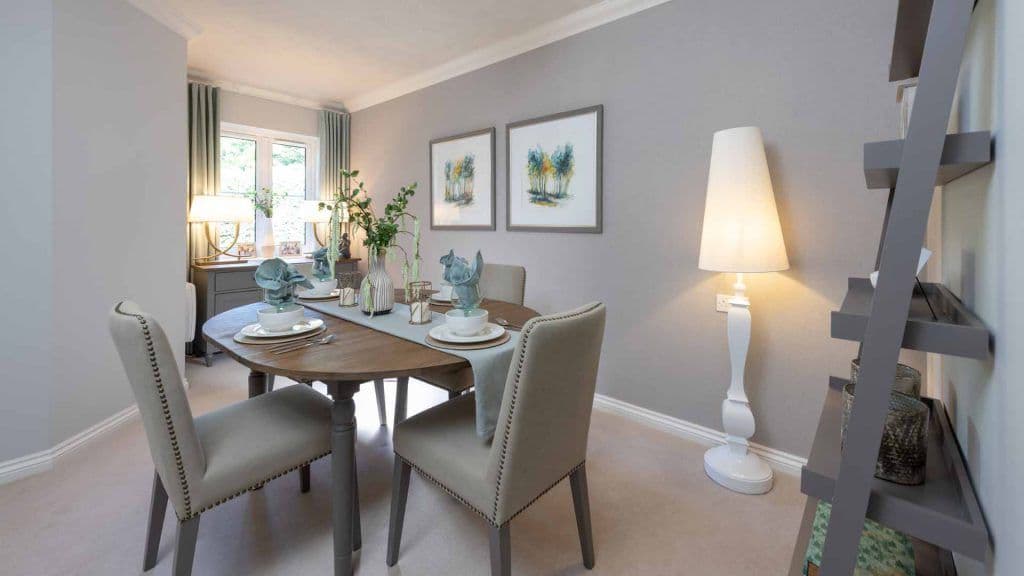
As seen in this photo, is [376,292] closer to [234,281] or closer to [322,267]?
[322,267]

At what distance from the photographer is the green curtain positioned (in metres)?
4.79

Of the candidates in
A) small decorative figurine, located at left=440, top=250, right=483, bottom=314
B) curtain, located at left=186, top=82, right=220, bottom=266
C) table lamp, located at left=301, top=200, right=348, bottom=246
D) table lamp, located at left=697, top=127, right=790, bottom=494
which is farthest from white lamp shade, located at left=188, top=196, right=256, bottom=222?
table lamp, located at left=697, top=127, right=790, bottom=494

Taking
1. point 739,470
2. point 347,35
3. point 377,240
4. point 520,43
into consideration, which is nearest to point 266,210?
point 347,35

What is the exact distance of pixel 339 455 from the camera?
147 cm

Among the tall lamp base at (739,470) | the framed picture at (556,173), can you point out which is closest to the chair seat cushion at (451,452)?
the tall lamp base at (739,470)

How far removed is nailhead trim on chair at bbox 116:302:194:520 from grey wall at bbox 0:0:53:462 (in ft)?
4.49

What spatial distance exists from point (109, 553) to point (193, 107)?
11.9 feet

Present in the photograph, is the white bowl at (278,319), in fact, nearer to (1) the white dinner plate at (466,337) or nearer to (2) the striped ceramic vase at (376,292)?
(2) the striped ceramic vase at (376,292)

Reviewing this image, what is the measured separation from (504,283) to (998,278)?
2289 mm

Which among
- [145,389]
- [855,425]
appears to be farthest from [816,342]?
[145,389]

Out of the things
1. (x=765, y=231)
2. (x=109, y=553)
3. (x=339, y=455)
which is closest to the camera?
(x=339, y=455)

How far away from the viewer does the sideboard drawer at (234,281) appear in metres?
3.84

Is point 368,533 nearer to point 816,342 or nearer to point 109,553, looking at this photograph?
point 109,553

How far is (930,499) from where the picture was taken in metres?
0.64
